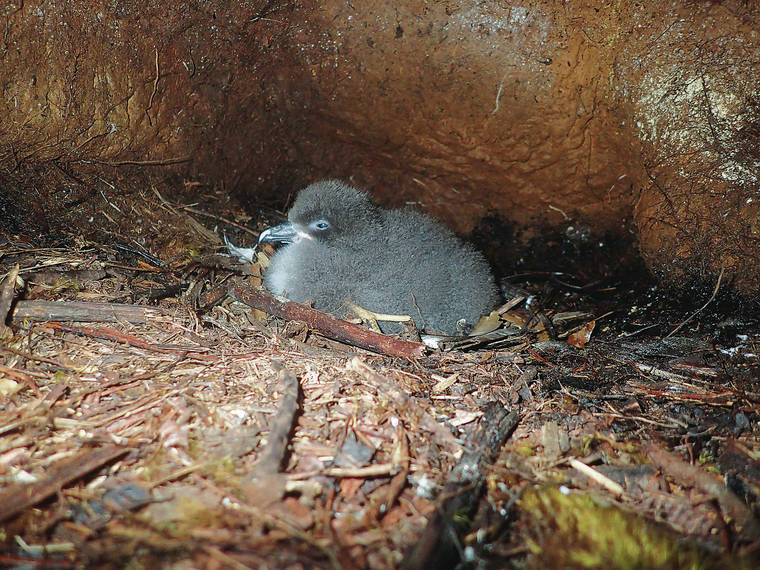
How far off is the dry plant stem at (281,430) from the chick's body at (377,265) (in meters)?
1.07

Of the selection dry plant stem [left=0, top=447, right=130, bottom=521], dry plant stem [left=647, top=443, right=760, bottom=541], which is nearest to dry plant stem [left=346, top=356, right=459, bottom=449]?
dry plant stem [left=647, top=443, right=760, bottom=541]

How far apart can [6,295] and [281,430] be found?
180cm

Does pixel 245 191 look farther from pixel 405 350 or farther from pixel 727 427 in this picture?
pixel 727 427

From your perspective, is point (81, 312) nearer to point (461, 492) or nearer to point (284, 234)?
point (284, 234)

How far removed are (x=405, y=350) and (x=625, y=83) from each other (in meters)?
2.74

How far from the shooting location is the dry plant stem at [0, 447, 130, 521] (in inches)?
57.9

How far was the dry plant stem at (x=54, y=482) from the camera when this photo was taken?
1.47 metres

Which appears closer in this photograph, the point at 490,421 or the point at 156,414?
the point at 156,414

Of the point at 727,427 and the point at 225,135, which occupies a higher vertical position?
the point at 225,135

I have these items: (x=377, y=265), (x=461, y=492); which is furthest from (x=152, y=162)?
(x=461, y=492)

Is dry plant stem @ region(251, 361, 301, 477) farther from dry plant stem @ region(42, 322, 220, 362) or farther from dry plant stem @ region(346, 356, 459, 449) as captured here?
dry plant stem @ region(42, 322, 220, 362)

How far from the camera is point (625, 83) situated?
12.2 ft

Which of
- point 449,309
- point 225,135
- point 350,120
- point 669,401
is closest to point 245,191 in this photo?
point 225,135

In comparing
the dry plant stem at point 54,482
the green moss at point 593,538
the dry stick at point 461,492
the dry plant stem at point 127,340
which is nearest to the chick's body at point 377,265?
the dry plant stem at point 127,340
